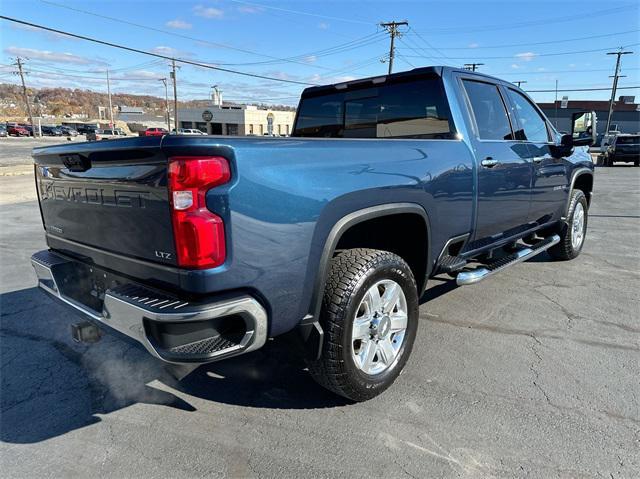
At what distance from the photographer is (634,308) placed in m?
4.29

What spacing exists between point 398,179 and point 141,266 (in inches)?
59.6

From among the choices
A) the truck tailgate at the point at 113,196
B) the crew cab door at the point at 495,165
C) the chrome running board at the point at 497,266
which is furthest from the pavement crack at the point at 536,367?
the truck tailgate at the point at 113,196

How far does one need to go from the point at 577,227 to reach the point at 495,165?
2.98m

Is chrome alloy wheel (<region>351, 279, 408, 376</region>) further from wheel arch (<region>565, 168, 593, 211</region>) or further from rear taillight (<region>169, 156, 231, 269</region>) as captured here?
wheel arch (<region>565, 168, 593, 211</region>)

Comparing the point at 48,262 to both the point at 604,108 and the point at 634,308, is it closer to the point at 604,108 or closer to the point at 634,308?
the point at 634,308

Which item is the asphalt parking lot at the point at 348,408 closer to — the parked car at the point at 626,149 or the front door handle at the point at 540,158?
the front door handle at the point at 540,158

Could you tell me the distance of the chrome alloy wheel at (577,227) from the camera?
572 centimetres

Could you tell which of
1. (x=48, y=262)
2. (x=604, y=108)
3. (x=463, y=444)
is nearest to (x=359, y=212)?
(x=463, y=444)

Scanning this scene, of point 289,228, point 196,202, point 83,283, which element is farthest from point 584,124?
point 83,283

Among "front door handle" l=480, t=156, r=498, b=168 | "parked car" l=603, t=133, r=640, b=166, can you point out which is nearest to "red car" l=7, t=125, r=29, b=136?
"parked car" l=603, t=133, r=640, b=166

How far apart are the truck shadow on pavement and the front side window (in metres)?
3.04

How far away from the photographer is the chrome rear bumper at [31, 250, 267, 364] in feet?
6.61

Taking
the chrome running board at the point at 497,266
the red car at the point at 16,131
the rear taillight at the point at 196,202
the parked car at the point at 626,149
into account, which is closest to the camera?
the rear taillight at the point at 196,202

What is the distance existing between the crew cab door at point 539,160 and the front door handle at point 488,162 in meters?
0.78
